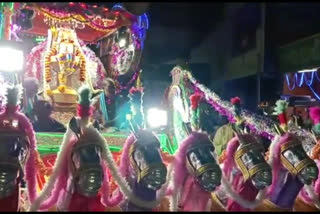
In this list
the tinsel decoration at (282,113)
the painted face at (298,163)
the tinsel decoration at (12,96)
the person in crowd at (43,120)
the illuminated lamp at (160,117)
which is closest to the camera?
the tinsel decoration at (12,96)

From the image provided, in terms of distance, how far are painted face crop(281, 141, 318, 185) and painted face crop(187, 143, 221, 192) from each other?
0.75 meters

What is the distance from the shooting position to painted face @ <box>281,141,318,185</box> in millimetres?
3547

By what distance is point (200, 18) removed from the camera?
229 inches

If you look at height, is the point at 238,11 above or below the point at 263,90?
above

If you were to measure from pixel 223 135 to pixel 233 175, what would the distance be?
109cm

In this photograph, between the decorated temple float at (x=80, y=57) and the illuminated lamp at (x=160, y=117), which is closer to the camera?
the illuminated lamp at (x=160, y=117)

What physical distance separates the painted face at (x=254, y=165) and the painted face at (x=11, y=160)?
1722mm

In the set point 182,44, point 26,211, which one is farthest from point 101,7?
point 26,211

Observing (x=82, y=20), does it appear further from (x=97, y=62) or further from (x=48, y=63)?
(x=97, y=62)

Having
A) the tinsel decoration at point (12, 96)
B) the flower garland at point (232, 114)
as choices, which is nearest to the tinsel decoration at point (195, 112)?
the flower garland at point (232, 114)

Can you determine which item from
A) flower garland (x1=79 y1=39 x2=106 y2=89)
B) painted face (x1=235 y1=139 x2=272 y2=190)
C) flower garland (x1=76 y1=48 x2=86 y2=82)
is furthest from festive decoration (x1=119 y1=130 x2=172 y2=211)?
flower garland (x1=79 y1=39 x2=106 y2=89)

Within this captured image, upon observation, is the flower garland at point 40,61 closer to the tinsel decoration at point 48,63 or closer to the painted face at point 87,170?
the tinsel decoration at point 48,63

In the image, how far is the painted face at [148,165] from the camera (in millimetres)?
3090

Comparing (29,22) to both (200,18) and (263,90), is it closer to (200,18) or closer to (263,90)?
(200,18)
